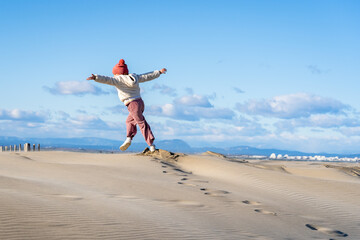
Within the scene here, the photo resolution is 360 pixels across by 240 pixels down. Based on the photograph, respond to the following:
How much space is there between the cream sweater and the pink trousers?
7.5 inches

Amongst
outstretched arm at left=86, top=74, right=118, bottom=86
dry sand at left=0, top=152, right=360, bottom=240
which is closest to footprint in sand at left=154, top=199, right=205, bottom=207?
dry sand at left=0, top=152, right=360, bottom=240

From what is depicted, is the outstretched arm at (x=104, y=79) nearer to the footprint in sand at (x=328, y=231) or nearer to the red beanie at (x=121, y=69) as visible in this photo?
the red beanie at (x=121, y=69)

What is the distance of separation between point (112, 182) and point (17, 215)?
3.90 m

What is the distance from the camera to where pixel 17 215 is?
16.6 ft

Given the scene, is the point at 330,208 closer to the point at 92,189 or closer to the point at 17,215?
the point at 92,189

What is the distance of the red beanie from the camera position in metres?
13.1

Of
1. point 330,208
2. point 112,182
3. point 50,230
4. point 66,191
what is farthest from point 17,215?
point 330,208

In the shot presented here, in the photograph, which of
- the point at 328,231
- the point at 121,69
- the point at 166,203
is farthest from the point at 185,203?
the point at 121,69

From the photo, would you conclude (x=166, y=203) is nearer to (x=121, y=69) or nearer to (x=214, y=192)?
(x=214, y=192)

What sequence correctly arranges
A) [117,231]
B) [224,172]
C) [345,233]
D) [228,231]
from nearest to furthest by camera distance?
[117,231]
[228,231]
[345,233]
[224,172]

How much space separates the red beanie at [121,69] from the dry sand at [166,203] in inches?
104

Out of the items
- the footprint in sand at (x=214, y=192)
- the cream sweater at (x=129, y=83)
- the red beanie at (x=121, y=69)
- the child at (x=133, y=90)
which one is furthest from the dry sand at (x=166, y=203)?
the red beanie at (x=121, y=69)

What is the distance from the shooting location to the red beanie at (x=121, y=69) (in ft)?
43.1

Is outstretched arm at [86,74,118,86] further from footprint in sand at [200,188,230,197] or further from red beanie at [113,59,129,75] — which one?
footprint in sand at [200,188,230,197]
